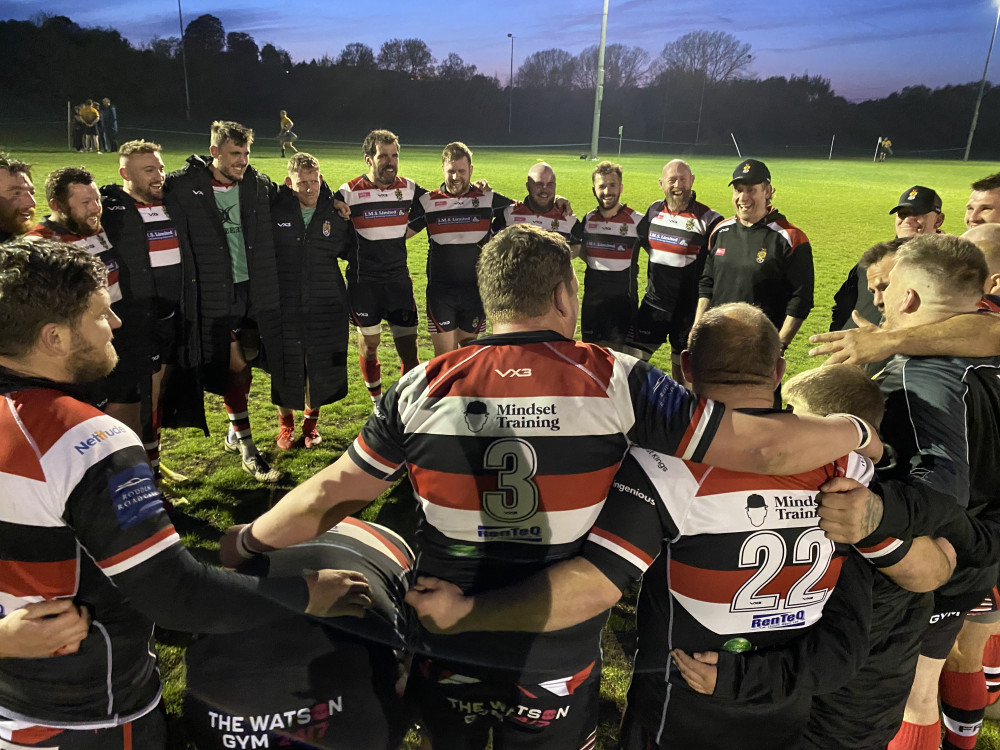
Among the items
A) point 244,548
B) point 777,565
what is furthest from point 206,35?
point 777,565

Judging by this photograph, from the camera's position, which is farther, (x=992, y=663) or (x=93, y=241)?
(x=93, y=241)

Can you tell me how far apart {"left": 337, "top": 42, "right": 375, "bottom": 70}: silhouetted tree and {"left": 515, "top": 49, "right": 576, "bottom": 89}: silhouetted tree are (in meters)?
16.1

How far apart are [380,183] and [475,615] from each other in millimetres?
6050

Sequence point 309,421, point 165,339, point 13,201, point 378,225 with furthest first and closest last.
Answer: point 378,225
point 309,421
point 165,339
point 13,201

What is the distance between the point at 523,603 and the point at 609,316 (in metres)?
5.73

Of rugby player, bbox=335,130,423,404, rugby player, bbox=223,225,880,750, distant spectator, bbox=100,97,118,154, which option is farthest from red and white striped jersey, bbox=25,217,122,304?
distant spectator, bbox=100,97,118,154

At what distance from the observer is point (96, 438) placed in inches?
70.8

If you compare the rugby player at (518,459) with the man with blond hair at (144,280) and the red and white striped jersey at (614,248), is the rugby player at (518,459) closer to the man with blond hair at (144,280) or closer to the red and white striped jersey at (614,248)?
the man with blond hair at (144,280)

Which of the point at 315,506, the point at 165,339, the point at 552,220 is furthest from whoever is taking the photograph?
the point at 552,220

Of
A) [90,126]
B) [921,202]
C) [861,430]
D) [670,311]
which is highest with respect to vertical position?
[90,126]

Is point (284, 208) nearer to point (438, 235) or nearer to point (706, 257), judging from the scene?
point (438, 235)

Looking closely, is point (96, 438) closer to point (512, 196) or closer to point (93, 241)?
point (93, 241)

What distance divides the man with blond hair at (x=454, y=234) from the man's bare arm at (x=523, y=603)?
219 inches

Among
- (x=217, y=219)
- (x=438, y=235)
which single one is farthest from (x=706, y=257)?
(x=217, y=219)
